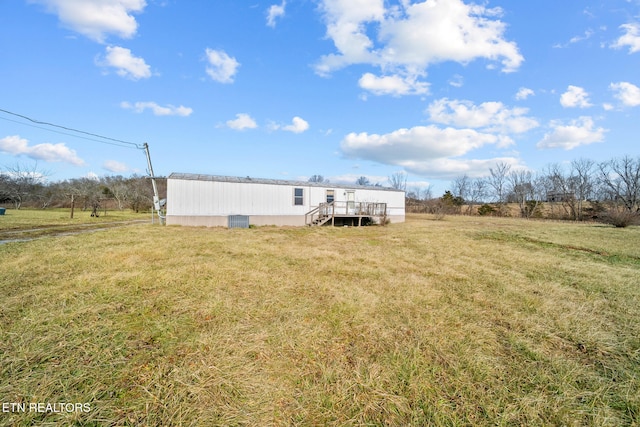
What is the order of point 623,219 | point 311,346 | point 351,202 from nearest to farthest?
point 311,346 < point 623,219 < point 351,202

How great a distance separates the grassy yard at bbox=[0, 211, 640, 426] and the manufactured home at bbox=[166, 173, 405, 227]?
28.7 feet

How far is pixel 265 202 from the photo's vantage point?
632 inches

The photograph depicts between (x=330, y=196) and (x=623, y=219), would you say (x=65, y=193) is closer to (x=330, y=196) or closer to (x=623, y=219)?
(x=330, y=196)

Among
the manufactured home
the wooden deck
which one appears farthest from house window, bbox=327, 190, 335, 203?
the wooden deck

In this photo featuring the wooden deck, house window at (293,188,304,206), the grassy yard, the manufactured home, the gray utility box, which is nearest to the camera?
the grassy yard

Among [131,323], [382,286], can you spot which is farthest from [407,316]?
[131,323]

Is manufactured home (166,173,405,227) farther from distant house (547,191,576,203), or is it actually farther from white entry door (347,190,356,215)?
distant house (547,191,576,203)

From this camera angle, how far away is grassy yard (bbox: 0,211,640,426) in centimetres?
192

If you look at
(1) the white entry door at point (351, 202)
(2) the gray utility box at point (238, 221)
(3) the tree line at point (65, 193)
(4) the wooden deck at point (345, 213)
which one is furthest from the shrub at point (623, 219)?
(3) the tree line at point (65, 193)

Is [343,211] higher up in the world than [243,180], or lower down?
lower down

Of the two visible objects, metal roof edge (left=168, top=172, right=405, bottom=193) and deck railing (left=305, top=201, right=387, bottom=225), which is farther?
deck railing (left=305, top=201, right=387, bottom=225)

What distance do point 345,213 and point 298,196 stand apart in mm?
3638

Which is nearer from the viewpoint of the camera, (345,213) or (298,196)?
(298,196)

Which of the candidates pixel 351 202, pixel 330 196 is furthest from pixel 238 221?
pixel 351 202
